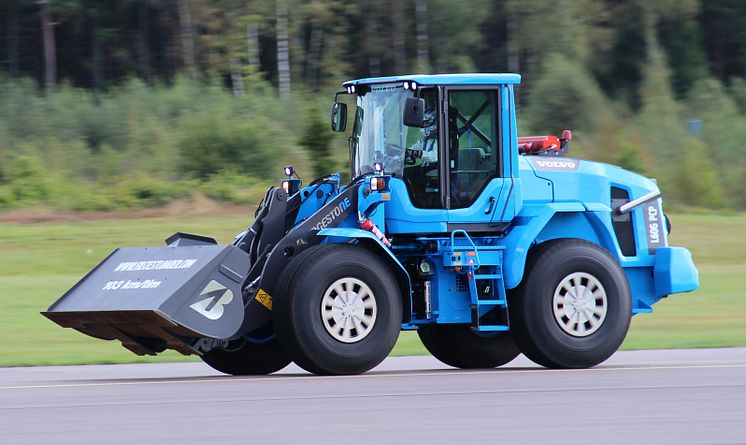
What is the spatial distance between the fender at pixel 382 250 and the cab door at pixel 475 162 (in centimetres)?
67

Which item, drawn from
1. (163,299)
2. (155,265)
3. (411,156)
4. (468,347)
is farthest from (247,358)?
(411,156)

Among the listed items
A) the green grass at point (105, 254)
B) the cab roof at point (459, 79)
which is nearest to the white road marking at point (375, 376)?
the green grass at point (105, 254)

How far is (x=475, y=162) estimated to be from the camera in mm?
12375

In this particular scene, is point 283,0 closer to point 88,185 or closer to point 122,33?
point 122,33

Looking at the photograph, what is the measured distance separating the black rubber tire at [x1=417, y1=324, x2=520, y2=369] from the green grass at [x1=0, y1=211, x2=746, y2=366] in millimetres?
1841

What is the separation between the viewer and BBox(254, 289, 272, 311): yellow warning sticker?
11.5m

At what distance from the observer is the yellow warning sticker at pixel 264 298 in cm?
1152

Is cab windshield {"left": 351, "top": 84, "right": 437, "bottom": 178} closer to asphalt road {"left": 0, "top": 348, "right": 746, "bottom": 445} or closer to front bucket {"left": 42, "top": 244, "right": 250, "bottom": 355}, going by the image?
front bucket {"left": 42, "top": 244, "right": 250, "bottom": 355}

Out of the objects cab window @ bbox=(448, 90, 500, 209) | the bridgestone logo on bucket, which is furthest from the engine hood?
the bridgestone logo on bucket

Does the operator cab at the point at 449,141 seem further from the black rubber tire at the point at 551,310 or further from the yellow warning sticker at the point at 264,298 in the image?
the yellow warning sticker at the point at 264,298

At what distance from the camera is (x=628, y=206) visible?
42.1 ft

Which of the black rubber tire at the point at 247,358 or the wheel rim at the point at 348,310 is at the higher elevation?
the wheel rim at the point at 348,310

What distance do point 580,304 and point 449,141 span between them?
6.34 feet

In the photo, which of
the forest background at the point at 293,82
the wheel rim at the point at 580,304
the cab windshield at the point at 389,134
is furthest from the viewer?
the forest background at the point at 293,82
